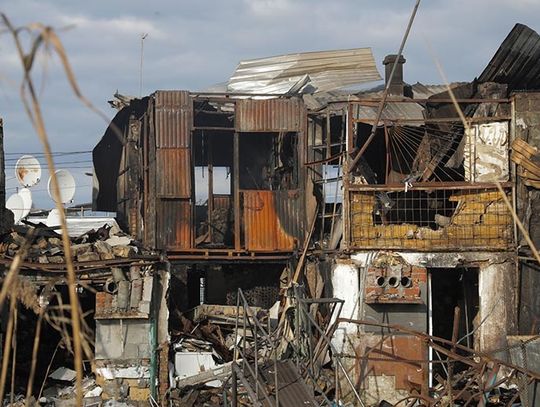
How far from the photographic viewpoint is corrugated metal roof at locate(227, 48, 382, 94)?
2200 cm

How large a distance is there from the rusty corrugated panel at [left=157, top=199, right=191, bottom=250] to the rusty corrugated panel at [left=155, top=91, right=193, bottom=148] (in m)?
1.30

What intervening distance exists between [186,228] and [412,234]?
5.06m

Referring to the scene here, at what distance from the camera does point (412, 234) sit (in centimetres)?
1723

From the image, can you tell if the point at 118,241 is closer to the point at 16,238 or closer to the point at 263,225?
the point at 16,238

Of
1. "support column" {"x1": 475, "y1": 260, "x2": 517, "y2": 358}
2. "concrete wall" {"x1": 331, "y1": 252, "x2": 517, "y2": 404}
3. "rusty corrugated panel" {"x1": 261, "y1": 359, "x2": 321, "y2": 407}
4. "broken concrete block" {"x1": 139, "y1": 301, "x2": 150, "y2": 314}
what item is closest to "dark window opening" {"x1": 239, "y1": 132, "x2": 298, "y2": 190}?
"concrete wall" {"x1": 331, "y1": 252, "x2": 517, "y2": 404}

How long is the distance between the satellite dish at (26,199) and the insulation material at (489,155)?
46.2 ft

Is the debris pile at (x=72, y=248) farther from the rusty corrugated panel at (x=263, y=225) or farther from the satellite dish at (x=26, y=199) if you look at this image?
the satellite dish at (x=26, y=199)

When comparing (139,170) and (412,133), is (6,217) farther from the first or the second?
(412,133)

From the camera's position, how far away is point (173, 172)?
1909 cm

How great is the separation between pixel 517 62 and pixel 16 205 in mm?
15809

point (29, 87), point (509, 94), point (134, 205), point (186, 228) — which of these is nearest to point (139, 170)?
point (134, 205)

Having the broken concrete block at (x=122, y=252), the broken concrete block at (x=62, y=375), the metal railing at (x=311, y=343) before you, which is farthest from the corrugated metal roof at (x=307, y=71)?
the broken concrete block at (x=62, y=375)

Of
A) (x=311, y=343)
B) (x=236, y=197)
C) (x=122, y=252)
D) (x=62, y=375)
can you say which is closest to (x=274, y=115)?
(x=236, y=197)

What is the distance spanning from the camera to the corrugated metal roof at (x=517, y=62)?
16.0m
